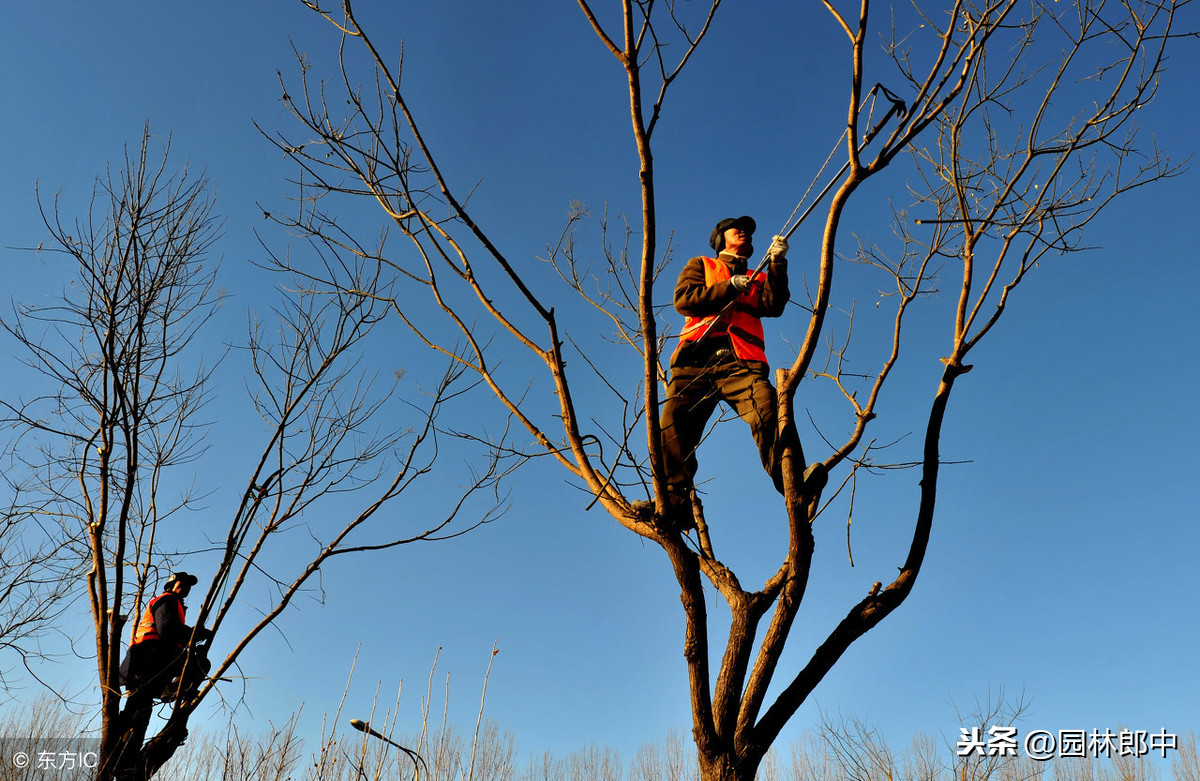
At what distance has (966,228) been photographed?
3.18 metres

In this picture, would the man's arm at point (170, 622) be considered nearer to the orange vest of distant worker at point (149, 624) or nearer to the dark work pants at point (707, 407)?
the orange vest of distant worker at point (149, 624)

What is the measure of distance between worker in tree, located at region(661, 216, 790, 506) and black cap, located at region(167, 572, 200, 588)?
3.20m

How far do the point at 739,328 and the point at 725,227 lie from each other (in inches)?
25.9

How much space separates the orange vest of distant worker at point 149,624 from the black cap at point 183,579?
9 centimetres

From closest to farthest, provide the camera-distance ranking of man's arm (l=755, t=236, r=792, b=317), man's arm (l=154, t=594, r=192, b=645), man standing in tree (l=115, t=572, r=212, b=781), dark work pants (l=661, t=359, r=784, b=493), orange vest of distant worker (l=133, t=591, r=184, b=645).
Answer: dark work pants (l=661, t=359, r=784, b=493)
man's arm (l=755, t=236, r=792, b=317)
man standing in tree (l=115, t=572, r=212, b=781)
orange vest of distant worker (l=133, t=591, r=184, b=645)
man's arm (l=154, t=594, r=192, b=645)

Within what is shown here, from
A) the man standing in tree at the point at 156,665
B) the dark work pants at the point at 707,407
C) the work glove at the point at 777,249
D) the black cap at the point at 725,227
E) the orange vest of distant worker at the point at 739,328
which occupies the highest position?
the black cap at the point at 725,227

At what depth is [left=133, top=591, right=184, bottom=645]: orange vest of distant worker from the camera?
4.19 meters

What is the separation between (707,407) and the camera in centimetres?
315

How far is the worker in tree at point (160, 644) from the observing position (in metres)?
3.87

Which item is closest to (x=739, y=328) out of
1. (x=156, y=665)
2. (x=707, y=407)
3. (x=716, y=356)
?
(x=716, y=356)

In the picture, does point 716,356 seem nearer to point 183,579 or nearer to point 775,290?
point 775,290

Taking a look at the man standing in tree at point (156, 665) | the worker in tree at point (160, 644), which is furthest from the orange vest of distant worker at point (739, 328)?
the worker in tree at point (160, 644)

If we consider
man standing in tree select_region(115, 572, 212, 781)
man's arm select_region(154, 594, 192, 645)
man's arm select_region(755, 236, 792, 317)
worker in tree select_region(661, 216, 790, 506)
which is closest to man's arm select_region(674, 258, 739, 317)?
worker in tree select_region(661, 216, 790, 506)

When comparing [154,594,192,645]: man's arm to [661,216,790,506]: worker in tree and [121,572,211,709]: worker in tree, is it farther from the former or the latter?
[661,216,790,506]: worker in tree
